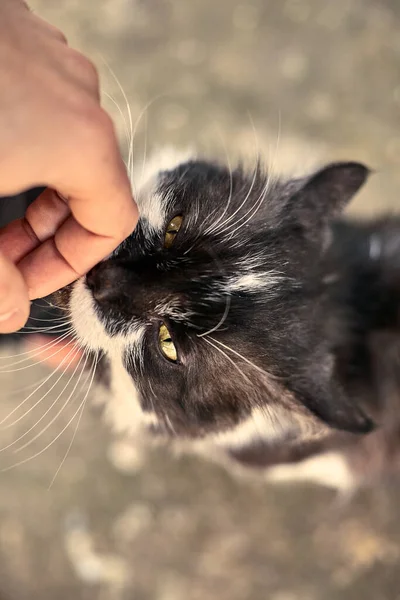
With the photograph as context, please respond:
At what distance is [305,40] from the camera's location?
7.61 ft

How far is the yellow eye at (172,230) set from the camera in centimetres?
121

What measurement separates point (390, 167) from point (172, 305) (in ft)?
5.29

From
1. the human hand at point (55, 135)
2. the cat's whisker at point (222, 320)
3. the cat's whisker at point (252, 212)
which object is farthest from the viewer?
the cat's whisker at point (252, 212)

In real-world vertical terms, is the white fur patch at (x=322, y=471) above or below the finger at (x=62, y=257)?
below

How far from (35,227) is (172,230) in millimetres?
356

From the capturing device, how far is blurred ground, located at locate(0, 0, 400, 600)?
6.73ft

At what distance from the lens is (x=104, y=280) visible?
114 cm

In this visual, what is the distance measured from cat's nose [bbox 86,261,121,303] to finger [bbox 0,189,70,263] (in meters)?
0.19

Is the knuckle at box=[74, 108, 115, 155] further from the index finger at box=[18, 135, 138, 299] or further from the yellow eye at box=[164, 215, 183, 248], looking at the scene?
the yellow eye at box=[164, 215, 183, 248]

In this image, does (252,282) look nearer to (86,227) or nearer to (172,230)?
(172,230)

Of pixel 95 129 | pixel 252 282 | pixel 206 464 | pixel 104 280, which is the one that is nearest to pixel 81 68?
pixel 95 129

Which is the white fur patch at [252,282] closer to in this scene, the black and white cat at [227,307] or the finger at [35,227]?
the black and white cat at [227,307]

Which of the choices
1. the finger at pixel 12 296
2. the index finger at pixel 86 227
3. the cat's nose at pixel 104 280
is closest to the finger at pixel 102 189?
the index finger at pixel 86 227

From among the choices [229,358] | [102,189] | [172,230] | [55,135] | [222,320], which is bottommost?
[229,358]
